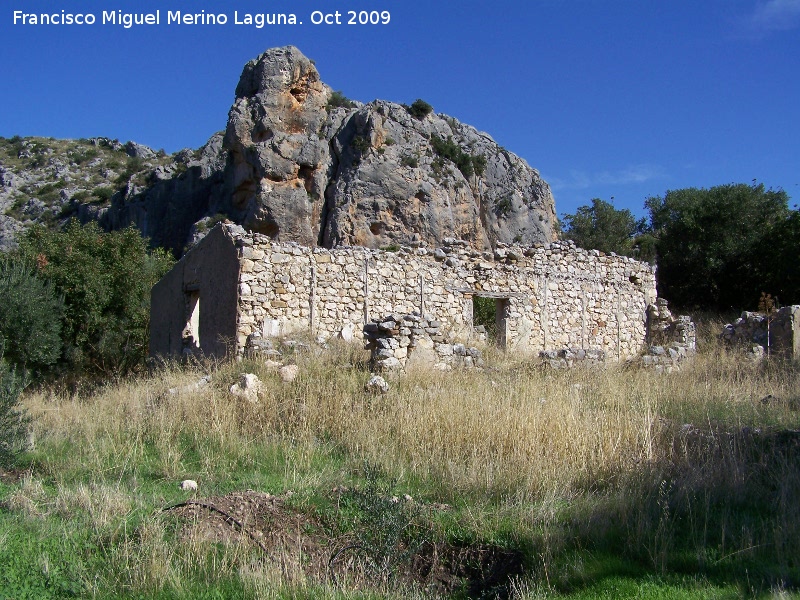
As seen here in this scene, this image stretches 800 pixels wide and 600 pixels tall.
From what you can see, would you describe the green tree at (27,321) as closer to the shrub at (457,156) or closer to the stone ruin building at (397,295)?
the stone ruin building at (397,295)

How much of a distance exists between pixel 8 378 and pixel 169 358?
733cm

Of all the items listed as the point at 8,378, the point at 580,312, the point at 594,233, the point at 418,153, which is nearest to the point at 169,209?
the point at 418,153

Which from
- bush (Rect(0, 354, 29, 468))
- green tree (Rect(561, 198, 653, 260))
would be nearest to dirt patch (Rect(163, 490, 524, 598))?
bush (Rect(0, 354, 29, 468))

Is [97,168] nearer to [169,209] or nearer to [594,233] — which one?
[169,209]

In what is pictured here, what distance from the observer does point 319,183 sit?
4188cm

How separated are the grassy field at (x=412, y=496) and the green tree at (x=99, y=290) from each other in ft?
32.1

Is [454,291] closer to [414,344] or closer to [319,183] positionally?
[414,344]

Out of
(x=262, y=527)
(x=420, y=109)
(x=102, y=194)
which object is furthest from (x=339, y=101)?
(x=262, y=527)

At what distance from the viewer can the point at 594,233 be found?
3675 cm

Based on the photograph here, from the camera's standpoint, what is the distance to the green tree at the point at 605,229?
34.1 m

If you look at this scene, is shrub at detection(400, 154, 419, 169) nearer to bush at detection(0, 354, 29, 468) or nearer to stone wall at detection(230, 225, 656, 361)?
stone wall at detection(230, 225, 656, 361)

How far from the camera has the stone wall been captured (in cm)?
1380

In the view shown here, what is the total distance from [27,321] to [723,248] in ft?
79.2

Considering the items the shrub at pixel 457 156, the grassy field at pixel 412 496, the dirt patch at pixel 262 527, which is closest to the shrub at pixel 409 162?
the shrub at pixel 457 156
